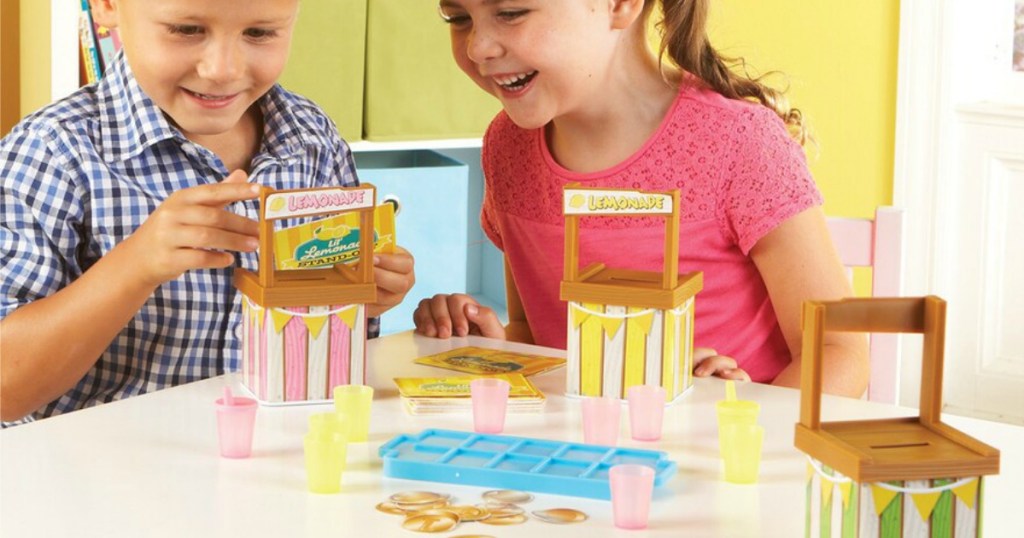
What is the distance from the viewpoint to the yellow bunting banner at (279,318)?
117cm

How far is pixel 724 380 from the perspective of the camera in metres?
1.33

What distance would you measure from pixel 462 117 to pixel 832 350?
52.0 inches

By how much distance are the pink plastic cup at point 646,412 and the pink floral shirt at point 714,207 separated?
502mm

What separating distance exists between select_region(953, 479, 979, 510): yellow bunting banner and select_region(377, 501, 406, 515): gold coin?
1.18 ft

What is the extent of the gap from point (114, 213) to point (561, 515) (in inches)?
28.6

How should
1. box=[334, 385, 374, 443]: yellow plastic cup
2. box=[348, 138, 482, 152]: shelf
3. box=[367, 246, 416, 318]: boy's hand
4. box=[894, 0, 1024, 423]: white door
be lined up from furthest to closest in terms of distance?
box=[894, 0, 1024, 423]: white door < box=[348, 138, 482, 152]: shelf < box=[367, 246, 416, 318]: boy's hand < box=[334, 385, 374, 443]: yellow plastic cup

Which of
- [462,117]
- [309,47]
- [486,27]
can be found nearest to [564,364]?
[486,27]

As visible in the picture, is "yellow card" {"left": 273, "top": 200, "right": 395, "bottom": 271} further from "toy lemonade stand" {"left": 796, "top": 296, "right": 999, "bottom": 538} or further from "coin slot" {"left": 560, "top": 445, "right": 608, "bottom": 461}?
"toy lemonade stand" {"left": 796, "top": 296, "right": 999, "bottom": 538}

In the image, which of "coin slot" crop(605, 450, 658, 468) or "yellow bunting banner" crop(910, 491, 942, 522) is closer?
"yellow bunting banner" crop(910, 491, 942, 522)

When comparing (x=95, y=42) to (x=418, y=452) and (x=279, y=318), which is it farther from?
(x=418, y=452)

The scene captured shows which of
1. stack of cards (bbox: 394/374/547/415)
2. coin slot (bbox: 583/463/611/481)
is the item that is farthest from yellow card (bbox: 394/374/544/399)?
coin slot (bbox: 583/463/611/481)

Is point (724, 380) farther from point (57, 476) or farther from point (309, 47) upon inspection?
point (309, 47)

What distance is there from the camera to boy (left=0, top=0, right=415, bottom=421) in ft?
4.17

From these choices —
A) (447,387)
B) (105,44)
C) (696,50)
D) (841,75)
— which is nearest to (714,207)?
(696,50)
